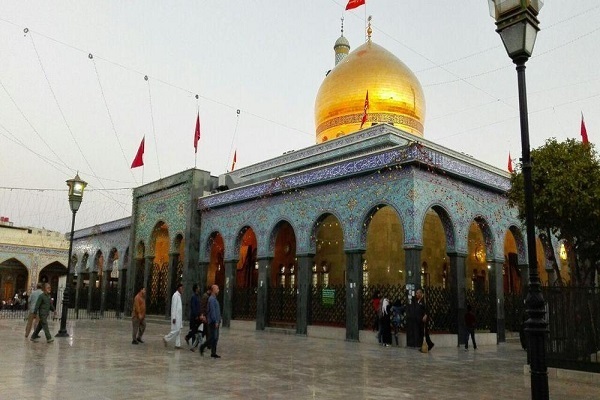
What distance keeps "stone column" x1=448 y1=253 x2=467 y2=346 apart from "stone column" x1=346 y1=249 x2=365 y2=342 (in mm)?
2661

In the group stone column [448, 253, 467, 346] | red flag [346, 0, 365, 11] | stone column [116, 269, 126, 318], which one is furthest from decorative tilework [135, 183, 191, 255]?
Answer: stone column [448, 253, 467, 346]

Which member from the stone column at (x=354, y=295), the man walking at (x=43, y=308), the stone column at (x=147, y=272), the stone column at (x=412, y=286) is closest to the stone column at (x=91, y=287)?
the stone column at (x=147, y=272)

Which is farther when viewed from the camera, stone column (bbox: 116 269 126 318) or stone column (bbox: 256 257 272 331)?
stone column (bbox: 116 269 126 318)

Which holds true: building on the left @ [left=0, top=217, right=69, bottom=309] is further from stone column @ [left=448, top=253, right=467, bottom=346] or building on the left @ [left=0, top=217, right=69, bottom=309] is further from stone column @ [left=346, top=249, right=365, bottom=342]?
stone column @ [left=448, top=253, right=467, bottom=346]

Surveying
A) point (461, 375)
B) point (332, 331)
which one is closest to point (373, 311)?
point (332, 331)

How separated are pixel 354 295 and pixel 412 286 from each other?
2111mm

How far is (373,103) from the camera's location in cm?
2305

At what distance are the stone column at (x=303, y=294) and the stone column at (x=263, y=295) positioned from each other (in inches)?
66.8

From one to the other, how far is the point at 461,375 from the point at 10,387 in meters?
6.85

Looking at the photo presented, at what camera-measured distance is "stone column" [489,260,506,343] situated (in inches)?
640

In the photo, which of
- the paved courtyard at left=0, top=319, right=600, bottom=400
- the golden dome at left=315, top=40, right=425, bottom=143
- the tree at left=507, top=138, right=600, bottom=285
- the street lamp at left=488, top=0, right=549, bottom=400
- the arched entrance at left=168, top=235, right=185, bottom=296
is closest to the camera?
the street lamp at left=488, top=0, right=549, bottom=400

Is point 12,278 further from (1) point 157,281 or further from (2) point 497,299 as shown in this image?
(2) point 497,299

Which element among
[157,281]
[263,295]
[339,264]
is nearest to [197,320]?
[263,295]

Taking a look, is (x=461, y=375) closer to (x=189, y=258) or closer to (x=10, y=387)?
(x=10, y=387)
